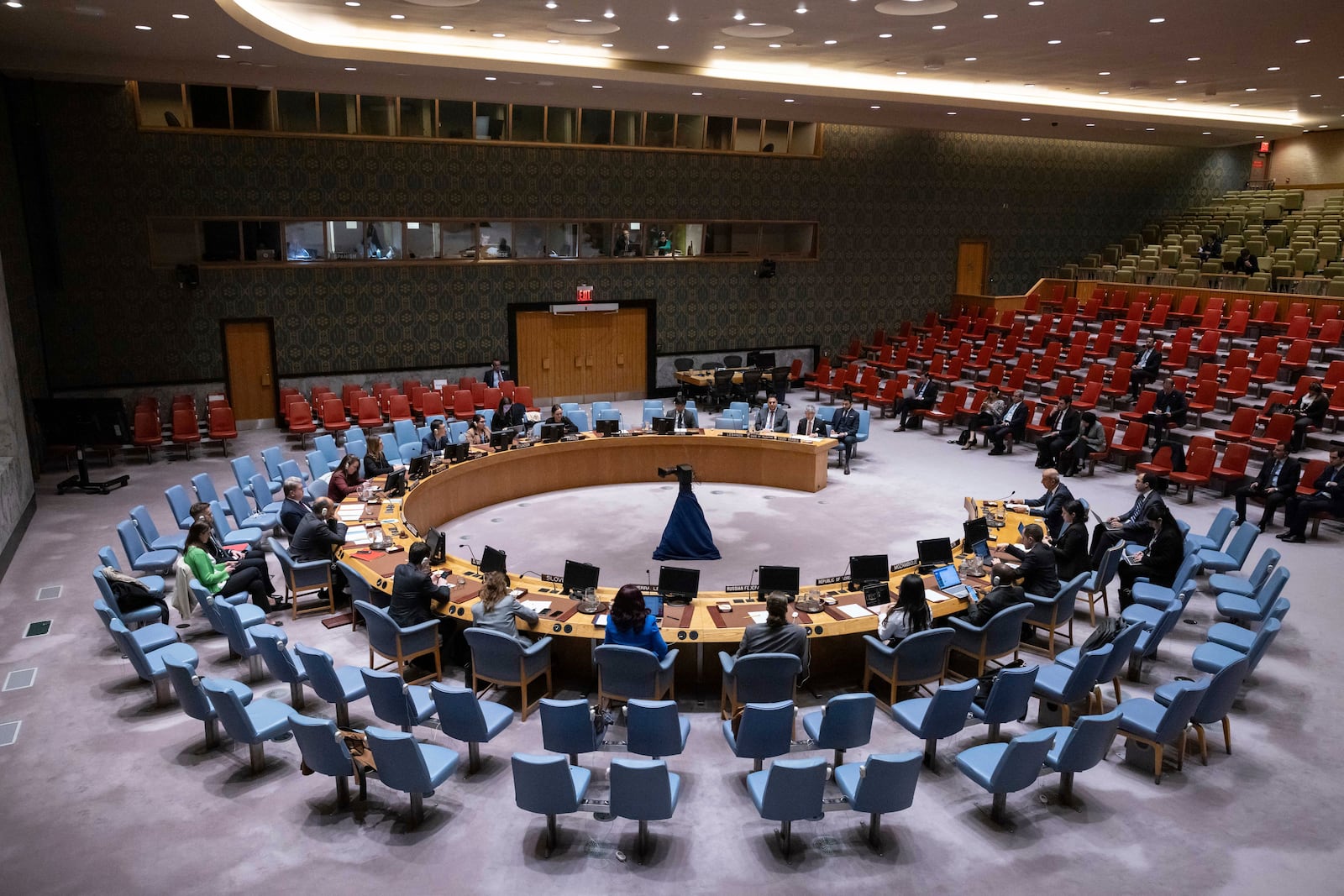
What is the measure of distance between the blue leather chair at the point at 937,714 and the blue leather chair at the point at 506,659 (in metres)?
2.75

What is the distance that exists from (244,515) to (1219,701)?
1000 centimetres

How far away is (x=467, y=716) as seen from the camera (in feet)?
20.4

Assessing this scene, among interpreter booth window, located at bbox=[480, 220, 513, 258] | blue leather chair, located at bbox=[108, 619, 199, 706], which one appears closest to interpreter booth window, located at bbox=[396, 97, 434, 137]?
interpreter booth window, located at bbox=[480, 220, 513, 258]

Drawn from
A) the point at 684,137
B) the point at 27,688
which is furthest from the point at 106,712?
the point at 684,137

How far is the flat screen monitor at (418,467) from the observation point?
11.3 m

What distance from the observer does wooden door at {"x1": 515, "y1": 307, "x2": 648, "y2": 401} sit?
65.0 ft

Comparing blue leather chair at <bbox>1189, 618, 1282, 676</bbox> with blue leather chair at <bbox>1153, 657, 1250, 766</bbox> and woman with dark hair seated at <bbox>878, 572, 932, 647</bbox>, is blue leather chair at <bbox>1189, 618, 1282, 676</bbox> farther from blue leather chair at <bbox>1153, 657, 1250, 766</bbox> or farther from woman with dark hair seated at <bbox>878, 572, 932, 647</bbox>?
woman with dark hair seated at <bbox>878, 572, 932, 647</bbox>

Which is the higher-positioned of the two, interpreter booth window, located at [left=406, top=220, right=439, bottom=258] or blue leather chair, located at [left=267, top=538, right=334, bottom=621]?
interpreter booth window, located at [left=406, top=220, right=439, bottom=258]

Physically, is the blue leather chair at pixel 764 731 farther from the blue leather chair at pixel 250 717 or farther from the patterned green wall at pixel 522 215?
the patterned green wall at pixel 522 215

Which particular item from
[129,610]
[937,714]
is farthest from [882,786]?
[129,610]

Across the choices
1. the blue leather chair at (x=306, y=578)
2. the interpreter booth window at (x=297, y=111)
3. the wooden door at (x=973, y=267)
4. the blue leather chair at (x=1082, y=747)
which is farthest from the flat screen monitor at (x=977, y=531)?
the wooden door at (x=973, y=267)

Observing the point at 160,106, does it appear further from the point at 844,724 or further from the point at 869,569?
the point at 844,724

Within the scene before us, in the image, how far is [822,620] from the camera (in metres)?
7.53

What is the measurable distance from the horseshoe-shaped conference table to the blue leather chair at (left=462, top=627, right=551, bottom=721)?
279 mm
